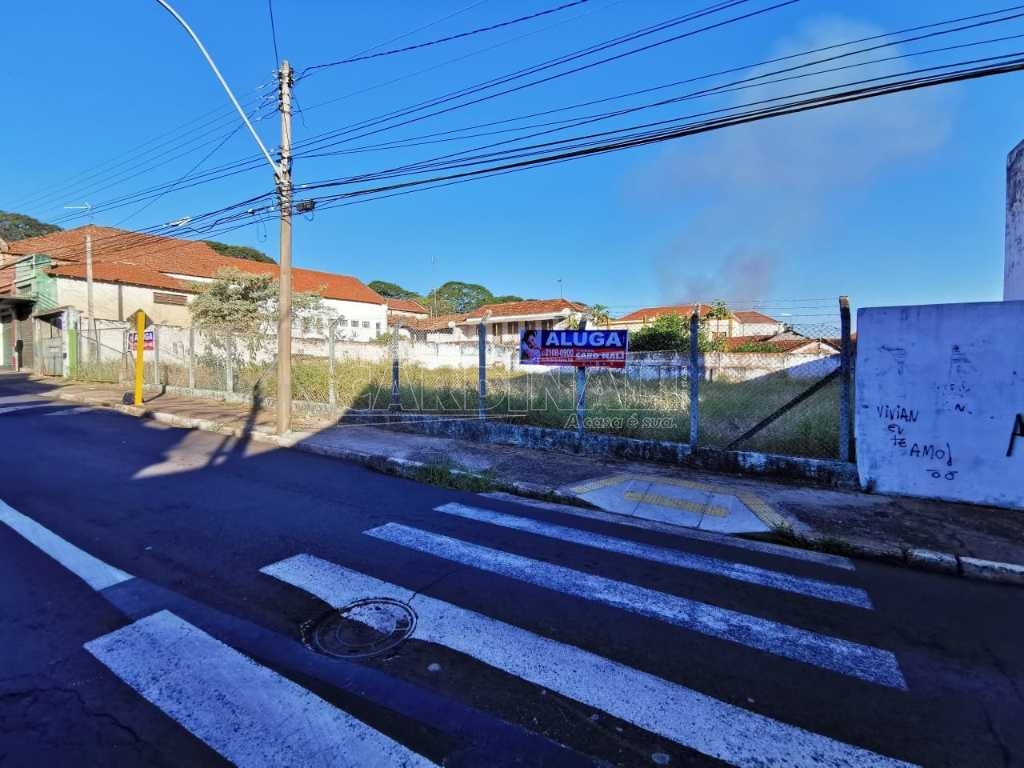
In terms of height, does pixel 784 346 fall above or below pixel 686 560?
above

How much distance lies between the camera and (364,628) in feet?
10.4

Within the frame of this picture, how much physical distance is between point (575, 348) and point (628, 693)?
5.97 metres

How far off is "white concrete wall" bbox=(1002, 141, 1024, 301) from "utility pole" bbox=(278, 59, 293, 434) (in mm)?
12342

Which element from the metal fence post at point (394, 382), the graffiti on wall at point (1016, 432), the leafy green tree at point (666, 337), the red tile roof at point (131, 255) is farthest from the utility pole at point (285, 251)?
the leafy green tree at point (666, 337)

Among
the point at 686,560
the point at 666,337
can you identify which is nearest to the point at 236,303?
the point at 666,337

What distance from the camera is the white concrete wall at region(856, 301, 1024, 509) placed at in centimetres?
567

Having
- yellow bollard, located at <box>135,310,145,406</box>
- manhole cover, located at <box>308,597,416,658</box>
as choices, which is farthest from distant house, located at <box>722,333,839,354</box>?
yellow bollard, located at <box>135,310,145,406</box>

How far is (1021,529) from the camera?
5.15 metres

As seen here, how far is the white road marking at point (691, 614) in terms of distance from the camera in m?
2.98

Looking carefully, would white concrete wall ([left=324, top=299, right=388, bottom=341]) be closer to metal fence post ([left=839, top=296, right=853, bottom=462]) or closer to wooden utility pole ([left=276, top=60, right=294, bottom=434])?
wooden utility pole ([left=276, top=60, right=294, bottom=434])

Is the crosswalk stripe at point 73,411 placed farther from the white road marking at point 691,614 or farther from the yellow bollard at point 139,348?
the white road marking at point 691,614

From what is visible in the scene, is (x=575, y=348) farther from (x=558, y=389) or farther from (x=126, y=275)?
(x=126, y=275)

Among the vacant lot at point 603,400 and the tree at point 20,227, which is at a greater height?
the tree at point 20,227

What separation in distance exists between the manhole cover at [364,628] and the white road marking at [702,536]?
2774 mm
